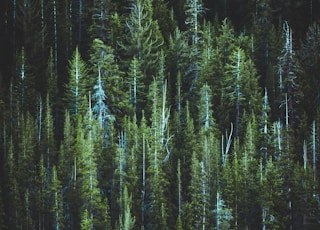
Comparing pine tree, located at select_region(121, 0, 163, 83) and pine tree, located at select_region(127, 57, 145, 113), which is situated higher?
pine tree, located at select_region(121, 0, 163, 83)

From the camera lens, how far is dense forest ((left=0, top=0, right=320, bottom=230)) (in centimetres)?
4359

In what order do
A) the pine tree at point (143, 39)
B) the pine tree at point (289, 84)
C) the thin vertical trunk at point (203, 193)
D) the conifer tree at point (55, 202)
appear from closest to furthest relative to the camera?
the thin vertical trunk at point (203, 193), the conifer tree at point (55, 202), the pine tree at point (289, 84), the pine tree at point (143, 39)

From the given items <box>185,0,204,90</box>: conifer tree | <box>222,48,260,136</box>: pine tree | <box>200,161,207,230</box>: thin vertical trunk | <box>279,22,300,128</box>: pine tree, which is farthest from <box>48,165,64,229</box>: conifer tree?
<box>279,22,300,128</box>: pine tree

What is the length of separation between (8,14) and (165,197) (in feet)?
95.7

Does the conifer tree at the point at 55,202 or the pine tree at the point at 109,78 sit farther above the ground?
the pine tree at the point at 109,78

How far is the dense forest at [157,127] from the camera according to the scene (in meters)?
43.6

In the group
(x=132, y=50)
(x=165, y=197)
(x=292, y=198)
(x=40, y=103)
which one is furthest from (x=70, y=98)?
(x=292, y=198)

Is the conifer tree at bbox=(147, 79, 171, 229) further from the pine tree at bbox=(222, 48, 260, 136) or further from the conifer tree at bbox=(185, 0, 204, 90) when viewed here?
the conifer tree at bbox=(185, 0, 204, 90)

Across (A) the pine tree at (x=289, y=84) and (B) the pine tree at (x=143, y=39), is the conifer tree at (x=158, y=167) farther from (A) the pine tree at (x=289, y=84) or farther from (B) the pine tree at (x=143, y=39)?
(A) the pine tree at (x=289, y=84)

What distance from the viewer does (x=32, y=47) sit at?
5719 cm

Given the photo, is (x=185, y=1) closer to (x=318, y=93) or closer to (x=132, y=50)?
(x=132, y=50)

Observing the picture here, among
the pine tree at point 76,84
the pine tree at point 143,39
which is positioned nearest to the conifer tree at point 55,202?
the pine tree at point 76,84

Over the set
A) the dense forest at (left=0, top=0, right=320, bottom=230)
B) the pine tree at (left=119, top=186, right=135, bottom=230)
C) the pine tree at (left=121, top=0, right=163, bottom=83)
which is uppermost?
the pine tree at (left=121, top=0, right=163, bottom=83)

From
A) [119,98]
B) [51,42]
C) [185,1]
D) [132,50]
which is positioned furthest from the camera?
[185,1]
